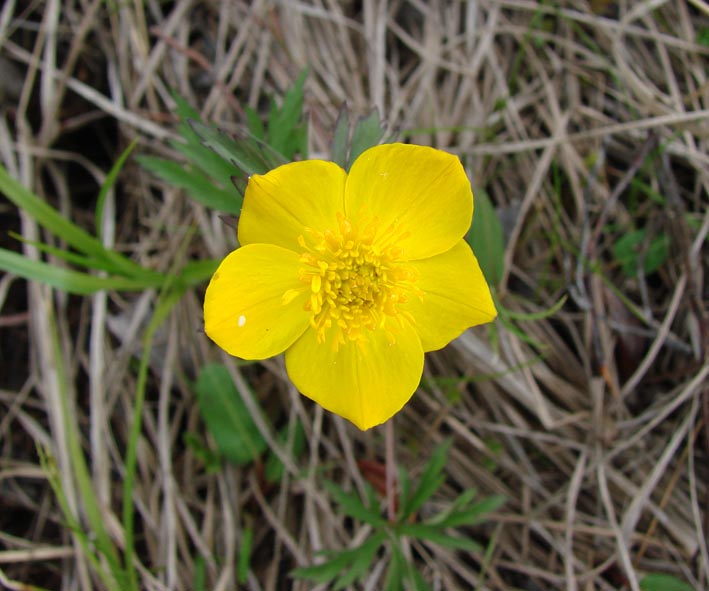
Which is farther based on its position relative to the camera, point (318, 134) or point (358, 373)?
point (318, 134)

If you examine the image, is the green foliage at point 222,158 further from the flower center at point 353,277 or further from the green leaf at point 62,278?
the green leaf at point 62,278

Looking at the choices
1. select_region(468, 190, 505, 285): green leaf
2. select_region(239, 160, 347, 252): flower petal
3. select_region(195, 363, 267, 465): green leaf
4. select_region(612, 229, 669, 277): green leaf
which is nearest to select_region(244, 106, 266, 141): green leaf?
select_region(239, 160, 347, 252): flower petal

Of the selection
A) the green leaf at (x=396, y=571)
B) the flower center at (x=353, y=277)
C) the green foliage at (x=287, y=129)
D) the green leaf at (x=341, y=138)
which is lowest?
the green leaf at (x=396, y=571)

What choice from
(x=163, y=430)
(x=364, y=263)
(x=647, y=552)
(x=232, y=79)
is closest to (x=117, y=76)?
(x=232, y=79)

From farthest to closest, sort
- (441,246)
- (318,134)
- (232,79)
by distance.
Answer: (232,79) → (318,134) → (441,246)

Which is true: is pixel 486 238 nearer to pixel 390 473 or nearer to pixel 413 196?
pixel 413 196

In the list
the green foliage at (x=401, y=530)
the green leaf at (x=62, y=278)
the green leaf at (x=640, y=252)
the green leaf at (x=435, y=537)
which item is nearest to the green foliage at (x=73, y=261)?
the green leaf at (x=62, y=278)

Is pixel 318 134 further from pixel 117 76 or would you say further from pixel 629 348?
pixel 629 348
